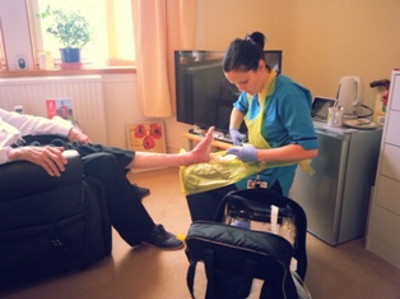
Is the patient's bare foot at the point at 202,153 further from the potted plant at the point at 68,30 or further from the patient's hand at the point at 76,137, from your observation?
the potted plant at the point at 68,30

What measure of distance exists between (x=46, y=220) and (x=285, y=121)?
3.64 feet

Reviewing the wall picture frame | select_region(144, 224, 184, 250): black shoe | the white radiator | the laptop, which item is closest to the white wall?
the white radiator

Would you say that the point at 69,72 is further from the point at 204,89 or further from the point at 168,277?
the point at 168,277

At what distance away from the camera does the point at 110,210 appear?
1734 mm

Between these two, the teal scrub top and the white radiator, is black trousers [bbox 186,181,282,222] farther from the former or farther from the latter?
the white radiator

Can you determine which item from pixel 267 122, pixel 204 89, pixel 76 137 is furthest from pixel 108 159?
pixel 204 89

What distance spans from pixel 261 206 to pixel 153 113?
1720 mm

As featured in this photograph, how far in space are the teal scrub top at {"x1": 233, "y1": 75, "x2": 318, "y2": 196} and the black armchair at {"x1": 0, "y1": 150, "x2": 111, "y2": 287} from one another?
2.36 ft

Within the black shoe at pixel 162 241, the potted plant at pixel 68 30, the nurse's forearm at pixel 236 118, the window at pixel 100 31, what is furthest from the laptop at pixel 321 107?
the potted plant at pixel 68 30

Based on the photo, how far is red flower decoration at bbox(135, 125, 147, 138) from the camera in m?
3.02

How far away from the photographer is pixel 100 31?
2.88 m

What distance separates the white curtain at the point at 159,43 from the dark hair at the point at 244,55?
60.0 inches

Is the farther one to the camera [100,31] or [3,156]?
[100,31]

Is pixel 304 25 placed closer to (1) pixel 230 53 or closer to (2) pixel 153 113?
(2) pixel 153 113
